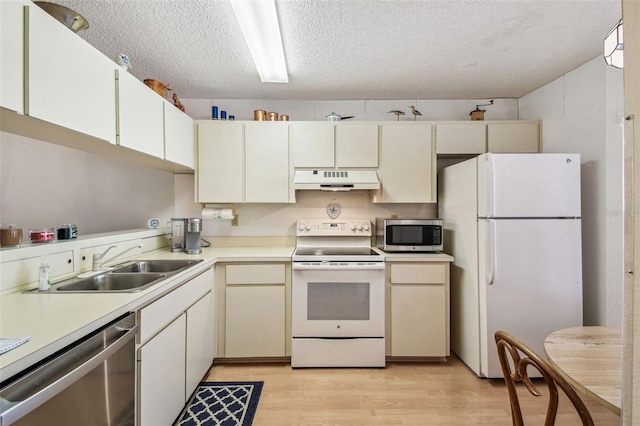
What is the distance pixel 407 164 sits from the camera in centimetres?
279

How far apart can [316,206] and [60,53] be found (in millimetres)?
2217

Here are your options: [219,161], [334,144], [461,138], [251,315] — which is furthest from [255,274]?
[461,138]

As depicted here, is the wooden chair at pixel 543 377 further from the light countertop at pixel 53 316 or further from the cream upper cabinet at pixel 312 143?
the cream upper cabinet at pixel 312 143

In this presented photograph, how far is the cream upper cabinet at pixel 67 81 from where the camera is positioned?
1164 millimetres

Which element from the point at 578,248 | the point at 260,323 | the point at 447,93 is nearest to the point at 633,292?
the point at 578,248

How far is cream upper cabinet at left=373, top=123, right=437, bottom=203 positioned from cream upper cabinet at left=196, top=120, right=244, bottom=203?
1371mm

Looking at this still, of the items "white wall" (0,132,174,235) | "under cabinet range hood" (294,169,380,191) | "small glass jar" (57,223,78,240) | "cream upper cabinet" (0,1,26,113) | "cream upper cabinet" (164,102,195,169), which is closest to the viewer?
"cream upper cabinet" (0,1,26,113)

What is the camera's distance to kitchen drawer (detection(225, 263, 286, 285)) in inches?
96.8

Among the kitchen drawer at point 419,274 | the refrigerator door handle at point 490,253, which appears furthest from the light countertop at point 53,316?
the refrigerator door handle at point 490,253

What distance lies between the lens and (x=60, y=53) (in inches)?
50.5

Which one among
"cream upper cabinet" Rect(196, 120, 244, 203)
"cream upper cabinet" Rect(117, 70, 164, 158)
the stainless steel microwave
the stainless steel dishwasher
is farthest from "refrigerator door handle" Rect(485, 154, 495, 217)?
"cream upper cabinet" Rect(117, 70, 164, 158)

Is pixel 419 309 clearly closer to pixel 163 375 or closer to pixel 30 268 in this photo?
pixel 163 375

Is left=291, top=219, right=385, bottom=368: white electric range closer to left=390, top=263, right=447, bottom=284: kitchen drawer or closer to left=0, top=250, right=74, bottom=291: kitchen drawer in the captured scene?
left=390, top=263, right=447, bottom=284: kitchen drawer

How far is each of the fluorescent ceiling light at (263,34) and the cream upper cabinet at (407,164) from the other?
3.78 feet
